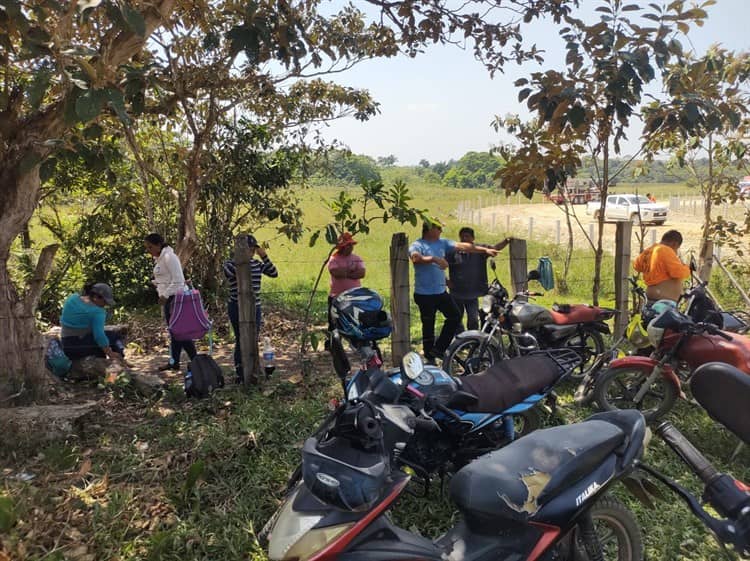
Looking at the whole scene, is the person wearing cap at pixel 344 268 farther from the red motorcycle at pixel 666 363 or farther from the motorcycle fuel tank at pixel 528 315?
the red motorcycle at pixel 666 363

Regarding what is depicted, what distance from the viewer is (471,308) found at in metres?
6.11

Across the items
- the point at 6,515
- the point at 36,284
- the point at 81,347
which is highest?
the point at 36,284

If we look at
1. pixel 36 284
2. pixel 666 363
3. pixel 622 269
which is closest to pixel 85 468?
pixel 36 284

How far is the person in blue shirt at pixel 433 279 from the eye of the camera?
17.9 feet

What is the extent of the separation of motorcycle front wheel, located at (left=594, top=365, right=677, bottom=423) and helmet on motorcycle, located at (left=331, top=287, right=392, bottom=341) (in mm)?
2251

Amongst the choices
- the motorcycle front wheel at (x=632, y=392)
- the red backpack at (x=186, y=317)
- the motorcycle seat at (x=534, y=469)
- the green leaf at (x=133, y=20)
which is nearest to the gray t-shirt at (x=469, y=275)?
the motorcycle front wheel at (x=632, y=392)

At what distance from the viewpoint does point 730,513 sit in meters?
1.87

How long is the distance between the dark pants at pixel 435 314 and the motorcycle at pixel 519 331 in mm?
383

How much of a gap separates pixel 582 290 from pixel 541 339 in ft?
19.4

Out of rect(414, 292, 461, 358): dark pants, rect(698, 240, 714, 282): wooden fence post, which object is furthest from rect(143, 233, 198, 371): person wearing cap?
rect(698, 240, 714, 282): wooden fence post

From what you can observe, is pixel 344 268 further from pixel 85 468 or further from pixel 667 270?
pixel 667 270

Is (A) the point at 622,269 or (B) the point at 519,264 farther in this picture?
(A) the point at 622,269

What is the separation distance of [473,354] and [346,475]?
3.19m

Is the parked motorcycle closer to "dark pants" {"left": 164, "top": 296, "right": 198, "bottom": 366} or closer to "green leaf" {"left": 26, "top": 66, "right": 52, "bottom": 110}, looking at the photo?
"green leaf" {"left": 26, "top": 66, "right": 52, "bottom": 110}
